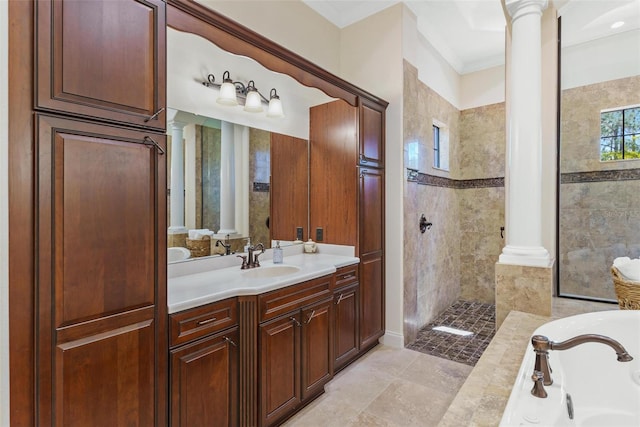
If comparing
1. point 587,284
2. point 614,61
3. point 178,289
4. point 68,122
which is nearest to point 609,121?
point 614,61

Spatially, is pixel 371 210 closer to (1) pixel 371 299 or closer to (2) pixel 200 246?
Answer: (1) pixel 371 299

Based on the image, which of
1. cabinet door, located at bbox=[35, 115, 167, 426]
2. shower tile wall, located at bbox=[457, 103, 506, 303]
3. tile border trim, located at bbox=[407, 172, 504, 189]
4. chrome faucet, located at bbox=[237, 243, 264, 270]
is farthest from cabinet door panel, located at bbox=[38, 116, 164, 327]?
shower tile wall, located at bbox=[457, 103, 506, 303]

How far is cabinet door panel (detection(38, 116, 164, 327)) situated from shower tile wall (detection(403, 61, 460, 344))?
2289 millimetres

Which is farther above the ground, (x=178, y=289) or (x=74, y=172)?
(x=74, y=172)

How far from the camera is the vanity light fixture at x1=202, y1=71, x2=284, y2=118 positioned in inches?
90.0

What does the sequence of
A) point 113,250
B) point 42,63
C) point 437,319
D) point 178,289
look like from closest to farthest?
1. point 42,63
2. point 113,250
3. point 178,289
4. point 437,319

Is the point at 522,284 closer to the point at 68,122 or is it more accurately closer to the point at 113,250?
the point at 113,250

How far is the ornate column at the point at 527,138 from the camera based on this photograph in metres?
2.12

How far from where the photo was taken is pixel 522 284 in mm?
2113

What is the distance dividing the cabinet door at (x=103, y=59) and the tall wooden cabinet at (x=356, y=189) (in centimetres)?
166

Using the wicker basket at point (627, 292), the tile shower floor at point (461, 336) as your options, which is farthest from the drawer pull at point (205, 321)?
the wicker basket at point (627, 292)

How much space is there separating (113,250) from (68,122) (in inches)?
19.5

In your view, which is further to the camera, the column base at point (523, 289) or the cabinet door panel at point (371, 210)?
the cabinet door panel at point (371, 210)

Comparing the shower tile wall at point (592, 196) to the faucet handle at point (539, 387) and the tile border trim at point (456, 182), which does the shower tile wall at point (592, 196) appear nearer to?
the tile border trim at point (456, 182)
